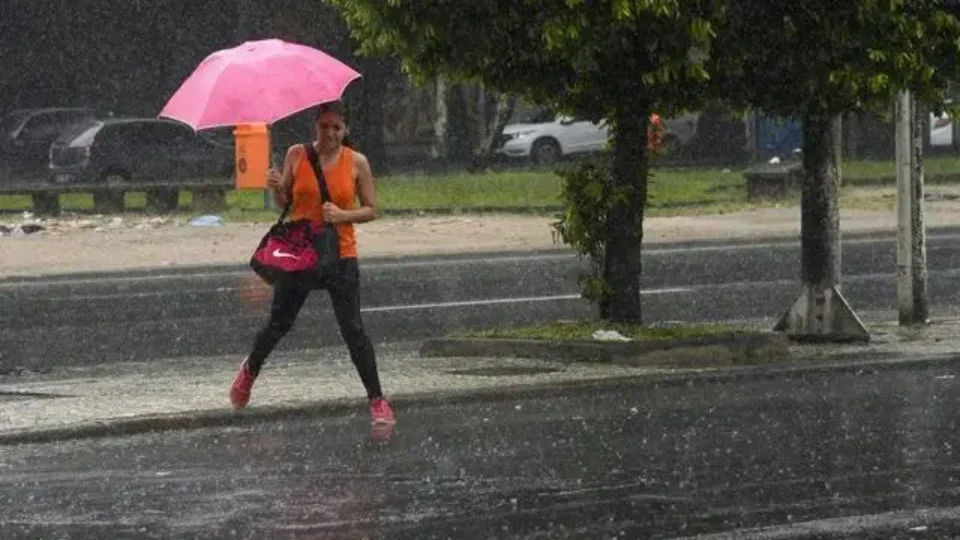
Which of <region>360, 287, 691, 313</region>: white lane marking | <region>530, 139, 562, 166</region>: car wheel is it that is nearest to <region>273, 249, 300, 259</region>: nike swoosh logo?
<region>360, 287, 691, 313</region>: white lane marking

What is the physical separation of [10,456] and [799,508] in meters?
4.09

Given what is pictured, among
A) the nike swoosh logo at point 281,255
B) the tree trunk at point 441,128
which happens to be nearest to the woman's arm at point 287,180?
the nike swoosh logo at point 281,255

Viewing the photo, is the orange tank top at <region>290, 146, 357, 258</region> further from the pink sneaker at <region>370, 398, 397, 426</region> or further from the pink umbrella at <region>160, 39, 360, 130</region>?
the pink sneaker at <region>370, 398, 397, 426</region>

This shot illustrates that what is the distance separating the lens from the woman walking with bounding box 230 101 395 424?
1194cm

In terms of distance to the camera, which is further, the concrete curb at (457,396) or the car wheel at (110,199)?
the car wheel at (110,199)

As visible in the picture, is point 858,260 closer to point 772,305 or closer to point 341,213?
point 772,305

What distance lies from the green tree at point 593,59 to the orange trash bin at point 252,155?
15.0 metres

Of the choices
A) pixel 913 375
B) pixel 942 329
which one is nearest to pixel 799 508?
pixel 913 375

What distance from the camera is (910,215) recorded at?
16609 mm

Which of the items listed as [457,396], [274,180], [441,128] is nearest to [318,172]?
[274,180]

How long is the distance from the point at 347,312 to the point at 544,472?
1942mm

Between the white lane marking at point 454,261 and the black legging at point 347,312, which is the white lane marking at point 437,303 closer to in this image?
the white lane marking at point 454,261

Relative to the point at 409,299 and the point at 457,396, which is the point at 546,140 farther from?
the point at 457,396

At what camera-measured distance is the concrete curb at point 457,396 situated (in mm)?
11945
